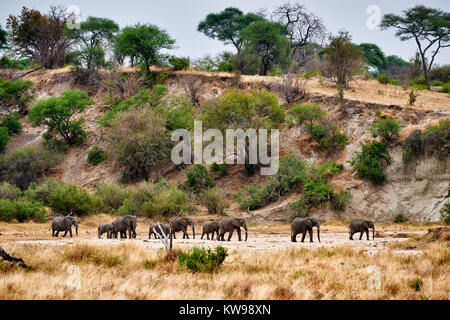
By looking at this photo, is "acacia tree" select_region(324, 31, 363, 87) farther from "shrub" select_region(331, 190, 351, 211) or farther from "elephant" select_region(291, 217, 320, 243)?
"elephant" select_region(291, 217, 320, 243)

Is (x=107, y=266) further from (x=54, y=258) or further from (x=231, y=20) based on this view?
(x=231, y=20)

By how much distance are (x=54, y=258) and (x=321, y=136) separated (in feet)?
101

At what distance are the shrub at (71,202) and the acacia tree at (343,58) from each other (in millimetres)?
25271

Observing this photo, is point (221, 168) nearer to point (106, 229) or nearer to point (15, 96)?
point (106, 229)

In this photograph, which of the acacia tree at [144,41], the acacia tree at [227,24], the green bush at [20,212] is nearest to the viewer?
the green bush at [20,212]

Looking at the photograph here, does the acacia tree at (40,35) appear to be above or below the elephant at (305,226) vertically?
above

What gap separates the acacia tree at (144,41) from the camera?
2055 inches

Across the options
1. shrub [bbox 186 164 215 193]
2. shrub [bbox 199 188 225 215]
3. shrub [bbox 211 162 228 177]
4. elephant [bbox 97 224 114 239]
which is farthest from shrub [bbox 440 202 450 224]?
shrub [bbox 211 162 228 177]

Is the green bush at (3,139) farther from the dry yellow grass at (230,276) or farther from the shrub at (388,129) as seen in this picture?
the dry yellow grass at (230,276)

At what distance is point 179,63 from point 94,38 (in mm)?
14926

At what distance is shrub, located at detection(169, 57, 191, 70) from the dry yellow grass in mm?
44967

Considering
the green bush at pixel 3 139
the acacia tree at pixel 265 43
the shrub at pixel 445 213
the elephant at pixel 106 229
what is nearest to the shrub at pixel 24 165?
the green bush at pixel 3 139

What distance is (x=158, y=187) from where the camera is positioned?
33.3m

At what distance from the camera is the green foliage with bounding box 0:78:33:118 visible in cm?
5225
